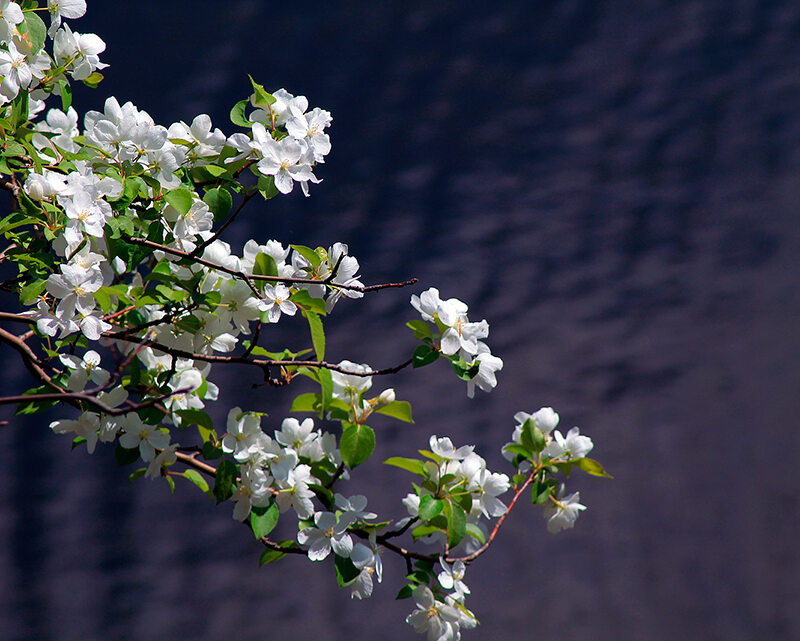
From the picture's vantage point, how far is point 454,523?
29.4 inches

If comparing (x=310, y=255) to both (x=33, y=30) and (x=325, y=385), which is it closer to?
(x=325, y=385)

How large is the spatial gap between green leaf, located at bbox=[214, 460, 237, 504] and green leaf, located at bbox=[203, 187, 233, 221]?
0.77ft

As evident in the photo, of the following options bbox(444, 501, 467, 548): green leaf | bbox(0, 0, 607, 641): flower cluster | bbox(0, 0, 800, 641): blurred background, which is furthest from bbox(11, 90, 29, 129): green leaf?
bbox(0, 0, 800, 641): blurred background

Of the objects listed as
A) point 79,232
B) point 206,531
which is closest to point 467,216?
point 206,531

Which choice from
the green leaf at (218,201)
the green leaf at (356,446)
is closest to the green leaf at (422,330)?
the green leaf at (356,446)

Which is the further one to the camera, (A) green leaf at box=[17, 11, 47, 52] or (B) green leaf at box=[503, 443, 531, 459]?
(B) green leaf at box=[503, 443, 531, 459]

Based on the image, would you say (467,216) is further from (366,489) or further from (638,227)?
(366,489)

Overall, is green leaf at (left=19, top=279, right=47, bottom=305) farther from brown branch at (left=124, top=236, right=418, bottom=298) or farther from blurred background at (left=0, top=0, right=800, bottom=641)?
blurred background at (left=0, top=0, right=800, bottom=641)

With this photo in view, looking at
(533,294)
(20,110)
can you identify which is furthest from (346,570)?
(533,294)

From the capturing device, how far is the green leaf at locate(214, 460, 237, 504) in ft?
2.47

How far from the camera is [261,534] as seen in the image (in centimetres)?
75

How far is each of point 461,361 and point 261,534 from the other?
0.82ft

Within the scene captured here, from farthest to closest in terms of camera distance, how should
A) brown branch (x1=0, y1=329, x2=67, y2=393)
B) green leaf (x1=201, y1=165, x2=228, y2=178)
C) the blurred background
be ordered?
1. the blurred background
2. green leaf (x1=201, y1=165, x2=228, y2=178)
3. brown branch (x1=0, y1=329, x2=67, y2=393)

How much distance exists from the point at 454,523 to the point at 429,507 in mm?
28
